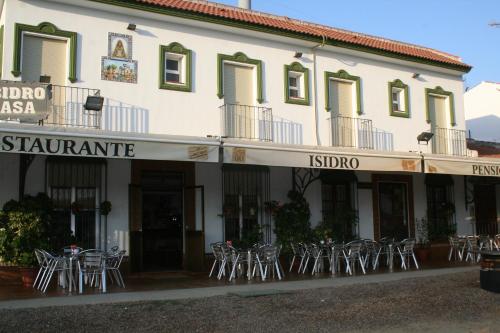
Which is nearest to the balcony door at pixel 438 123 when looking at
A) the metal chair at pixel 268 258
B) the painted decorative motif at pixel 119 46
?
the metal chair at pixel 268 258

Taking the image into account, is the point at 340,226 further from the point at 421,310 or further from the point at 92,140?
the point at 92,140

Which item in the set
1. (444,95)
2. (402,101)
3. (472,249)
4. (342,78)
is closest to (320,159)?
(342,78)

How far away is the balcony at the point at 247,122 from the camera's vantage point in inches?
551

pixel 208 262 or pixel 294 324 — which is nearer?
pixel 294 324

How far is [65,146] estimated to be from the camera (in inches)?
383

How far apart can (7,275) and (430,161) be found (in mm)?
10544

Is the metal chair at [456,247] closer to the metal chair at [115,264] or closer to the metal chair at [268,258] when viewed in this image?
the metal chair at [268,258]

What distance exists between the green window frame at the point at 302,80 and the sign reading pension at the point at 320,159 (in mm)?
2739

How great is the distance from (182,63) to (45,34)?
3306 millimetres

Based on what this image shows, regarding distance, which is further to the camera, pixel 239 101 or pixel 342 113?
pixel 342 113

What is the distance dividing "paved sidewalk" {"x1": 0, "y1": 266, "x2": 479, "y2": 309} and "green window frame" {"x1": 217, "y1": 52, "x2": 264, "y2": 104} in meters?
5.21

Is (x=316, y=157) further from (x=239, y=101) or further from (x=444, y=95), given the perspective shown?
(x=444, y=95)

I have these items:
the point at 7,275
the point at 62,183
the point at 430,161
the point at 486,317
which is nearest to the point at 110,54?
the point at 62,183

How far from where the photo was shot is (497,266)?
8.48 m
